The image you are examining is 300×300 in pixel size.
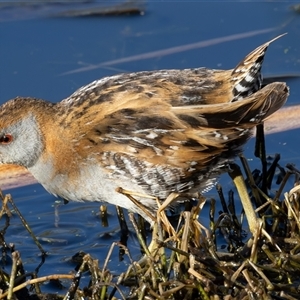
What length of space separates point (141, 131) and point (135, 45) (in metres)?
3.33

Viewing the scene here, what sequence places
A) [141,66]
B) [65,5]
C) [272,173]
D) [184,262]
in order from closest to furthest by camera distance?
[184,262] → [272,173] → [141,66] → [65,5]

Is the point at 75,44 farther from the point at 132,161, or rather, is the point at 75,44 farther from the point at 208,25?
the point at 132,161

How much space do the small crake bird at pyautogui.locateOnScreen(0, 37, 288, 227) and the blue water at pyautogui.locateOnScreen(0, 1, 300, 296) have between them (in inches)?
45.7

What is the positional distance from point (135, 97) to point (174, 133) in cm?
34

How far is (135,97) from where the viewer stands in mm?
5129

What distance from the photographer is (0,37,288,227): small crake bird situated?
499 cm

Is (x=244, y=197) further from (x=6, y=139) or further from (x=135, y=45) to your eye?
(x=135, y=45)

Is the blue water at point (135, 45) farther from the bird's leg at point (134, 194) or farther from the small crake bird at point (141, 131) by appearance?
the bird's leg at point (134, 194)

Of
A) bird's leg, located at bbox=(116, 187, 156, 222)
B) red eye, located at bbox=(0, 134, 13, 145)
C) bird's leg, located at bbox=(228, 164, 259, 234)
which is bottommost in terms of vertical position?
bird's leg, located at bbox=(228, 164, 259, 234)

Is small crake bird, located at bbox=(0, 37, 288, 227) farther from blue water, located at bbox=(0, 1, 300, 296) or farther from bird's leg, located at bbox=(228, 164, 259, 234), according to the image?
blue water, located at bbox=(0, 1, 300, 296)

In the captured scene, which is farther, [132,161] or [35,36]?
[35,36]

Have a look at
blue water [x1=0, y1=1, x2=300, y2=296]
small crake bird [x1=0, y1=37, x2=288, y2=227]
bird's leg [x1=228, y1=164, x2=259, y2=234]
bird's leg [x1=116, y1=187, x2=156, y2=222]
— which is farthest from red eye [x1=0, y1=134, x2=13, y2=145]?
bird's leg [x1=228, y1=164, x2=259, y2=234]

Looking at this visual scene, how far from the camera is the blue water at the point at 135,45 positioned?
24.5 ft

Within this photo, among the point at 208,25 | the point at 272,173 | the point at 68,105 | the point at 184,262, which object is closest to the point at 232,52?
the point at 208,25
